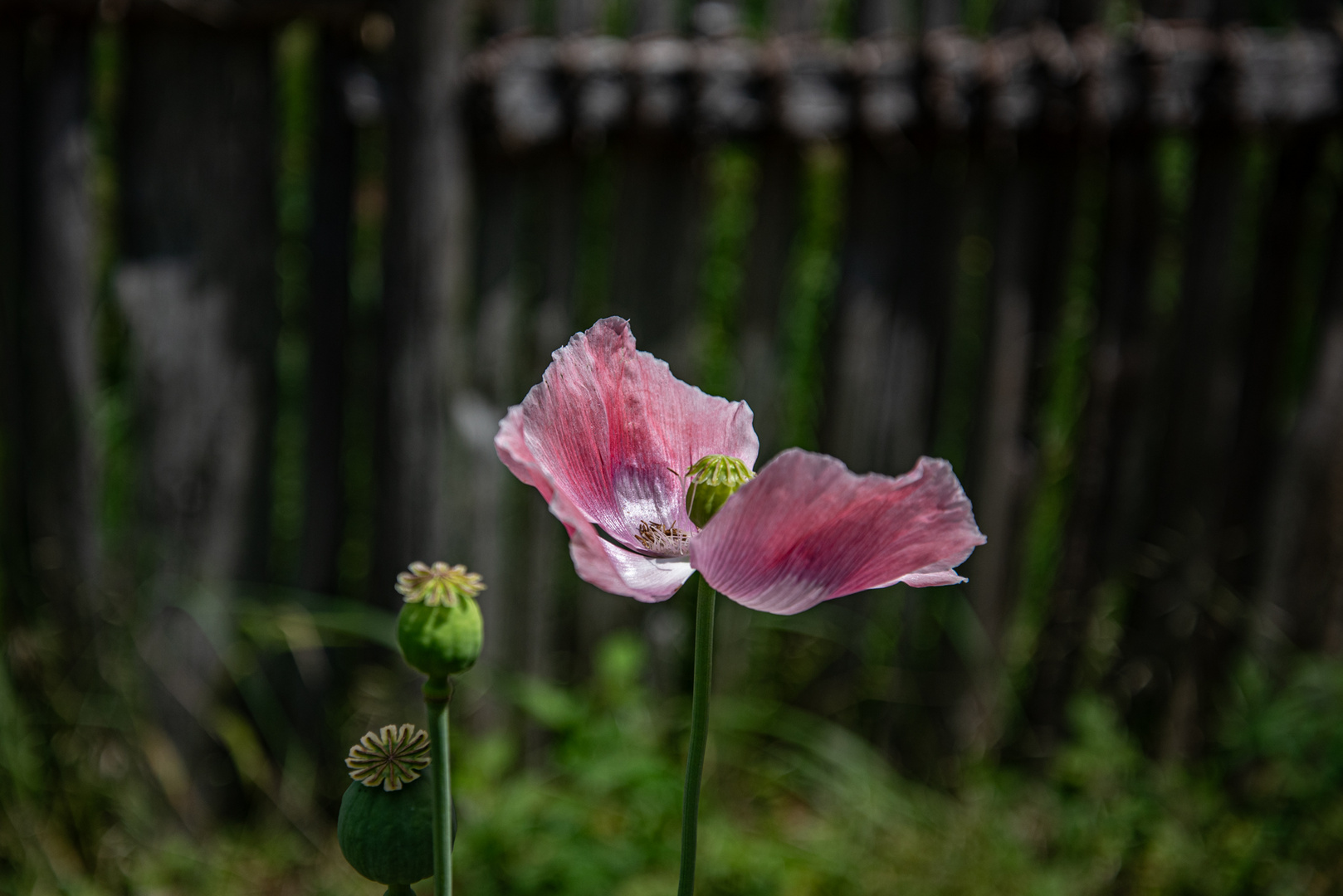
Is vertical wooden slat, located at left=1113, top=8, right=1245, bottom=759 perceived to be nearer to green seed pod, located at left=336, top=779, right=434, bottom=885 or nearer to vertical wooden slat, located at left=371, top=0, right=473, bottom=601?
vertical wooden slat, located at left=371, top=0, right=473, bottom=601

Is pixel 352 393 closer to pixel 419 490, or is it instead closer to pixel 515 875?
pixel 419 490

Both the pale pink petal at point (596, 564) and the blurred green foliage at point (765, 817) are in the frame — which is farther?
the blurred green foliage at point (765, 817)

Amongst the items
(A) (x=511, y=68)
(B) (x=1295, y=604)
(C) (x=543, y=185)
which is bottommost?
(B) (x=1295, y=604)

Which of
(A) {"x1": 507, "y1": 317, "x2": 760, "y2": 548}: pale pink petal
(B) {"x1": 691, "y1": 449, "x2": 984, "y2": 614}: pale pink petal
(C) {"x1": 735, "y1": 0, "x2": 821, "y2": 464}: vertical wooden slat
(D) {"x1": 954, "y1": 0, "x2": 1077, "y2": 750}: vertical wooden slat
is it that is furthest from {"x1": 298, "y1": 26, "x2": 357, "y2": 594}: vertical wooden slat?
(B) {"x1": 691, "y1": 449, "x2": 984, "y2": 614}: pale pink petal

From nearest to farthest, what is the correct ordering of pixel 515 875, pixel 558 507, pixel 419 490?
pixel 558 507 → pixel 515 875 → pixel 419 490

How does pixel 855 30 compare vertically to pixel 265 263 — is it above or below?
above

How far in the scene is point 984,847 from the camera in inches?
82.1

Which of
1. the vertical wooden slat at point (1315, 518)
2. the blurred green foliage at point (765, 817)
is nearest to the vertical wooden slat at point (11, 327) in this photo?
the blurred green foliage at point (765, 817)

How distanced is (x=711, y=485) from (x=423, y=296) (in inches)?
66.3

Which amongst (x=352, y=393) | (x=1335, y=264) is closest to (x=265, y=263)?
(x=352, y=393)

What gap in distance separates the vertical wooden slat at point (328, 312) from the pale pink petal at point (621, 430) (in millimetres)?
1719

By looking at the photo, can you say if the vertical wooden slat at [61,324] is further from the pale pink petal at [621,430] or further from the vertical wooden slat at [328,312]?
the pale pink petal at [621,430]

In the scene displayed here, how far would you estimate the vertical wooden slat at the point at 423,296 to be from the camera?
1.97 metres

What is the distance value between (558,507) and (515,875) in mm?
1507
